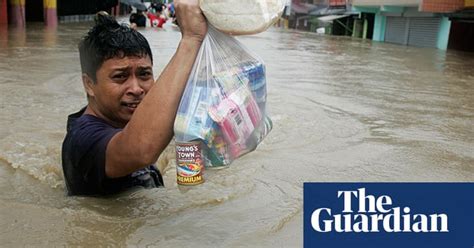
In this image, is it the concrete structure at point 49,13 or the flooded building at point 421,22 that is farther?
the concrete structure at point 49,13

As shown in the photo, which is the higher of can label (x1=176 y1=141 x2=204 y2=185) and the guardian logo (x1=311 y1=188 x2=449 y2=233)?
can label (x1=176 y1=141 x2=204 y2=185)

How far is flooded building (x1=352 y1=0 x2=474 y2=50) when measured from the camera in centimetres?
1473

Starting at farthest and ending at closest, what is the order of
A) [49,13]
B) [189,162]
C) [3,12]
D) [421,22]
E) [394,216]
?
1. [49,13]
2. [421,22]
3. [3,12]
4. [189,162]
5. [394,216]

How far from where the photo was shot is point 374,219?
1.31m

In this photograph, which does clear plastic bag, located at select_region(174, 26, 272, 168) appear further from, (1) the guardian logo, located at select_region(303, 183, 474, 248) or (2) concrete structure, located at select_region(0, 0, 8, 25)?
(2) concrete structure, located at select_region(0, 0, 8, 25)

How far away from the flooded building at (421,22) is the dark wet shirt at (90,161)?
12798mm

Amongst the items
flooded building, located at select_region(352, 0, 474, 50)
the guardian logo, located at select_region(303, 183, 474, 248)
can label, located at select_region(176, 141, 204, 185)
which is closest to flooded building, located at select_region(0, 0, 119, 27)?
flooded building, located at select_region(352, 0, 474, 50)

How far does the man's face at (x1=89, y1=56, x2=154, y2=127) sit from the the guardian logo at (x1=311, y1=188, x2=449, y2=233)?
30.9 inches

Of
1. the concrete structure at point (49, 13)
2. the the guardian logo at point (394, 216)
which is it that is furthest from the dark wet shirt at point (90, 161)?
the concrete structure at point (49, 13)

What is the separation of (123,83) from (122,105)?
8 centimetres

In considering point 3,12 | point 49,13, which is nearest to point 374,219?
point 3,12

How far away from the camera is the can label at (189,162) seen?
146cm

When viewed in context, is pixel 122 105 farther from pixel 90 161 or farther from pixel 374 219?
pixel 374 219

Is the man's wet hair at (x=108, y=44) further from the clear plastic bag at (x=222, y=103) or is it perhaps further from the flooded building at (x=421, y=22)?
the flooded building at (x=421, y=22)
